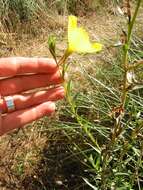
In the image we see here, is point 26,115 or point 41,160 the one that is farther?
point 41,160

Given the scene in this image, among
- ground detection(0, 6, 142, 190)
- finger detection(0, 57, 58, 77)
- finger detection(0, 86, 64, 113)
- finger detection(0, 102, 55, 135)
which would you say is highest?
finger detection(0, 57, 58, 77)

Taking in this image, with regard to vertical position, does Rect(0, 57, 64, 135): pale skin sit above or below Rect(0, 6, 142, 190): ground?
above

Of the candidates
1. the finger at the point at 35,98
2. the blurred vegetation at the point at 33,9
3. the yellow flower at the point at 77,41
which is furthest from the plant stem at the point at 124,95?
the blurred vegetation at the point at 33,9

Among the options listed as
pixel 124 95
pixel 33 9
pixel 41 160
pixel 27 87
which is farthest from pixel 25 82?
pixel 33 9

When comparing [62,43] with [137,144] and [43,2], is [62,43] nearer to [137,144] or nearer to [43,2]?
[43,2]

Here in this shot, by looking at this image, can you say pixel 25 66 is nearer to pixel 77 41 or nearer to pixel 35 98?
pixel 35 98

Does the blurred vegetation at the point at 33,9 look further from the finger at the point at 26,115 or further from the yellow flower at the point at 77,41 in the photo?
the yellow flower at the point at 77,41

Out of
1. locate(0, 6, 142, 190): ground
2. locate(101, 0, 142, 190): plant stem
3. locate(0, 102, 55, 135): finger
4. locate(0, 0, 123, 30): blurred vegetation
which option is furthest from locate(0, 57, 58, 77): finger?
locate(0, 0, 123, 30): blurred vegetation

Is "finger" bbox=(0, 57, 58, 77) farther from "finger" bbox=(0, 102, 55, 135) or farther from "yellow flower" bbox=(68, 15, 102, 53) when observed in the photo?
"yellow flower" bbox=(68, 15, 102, 53)
